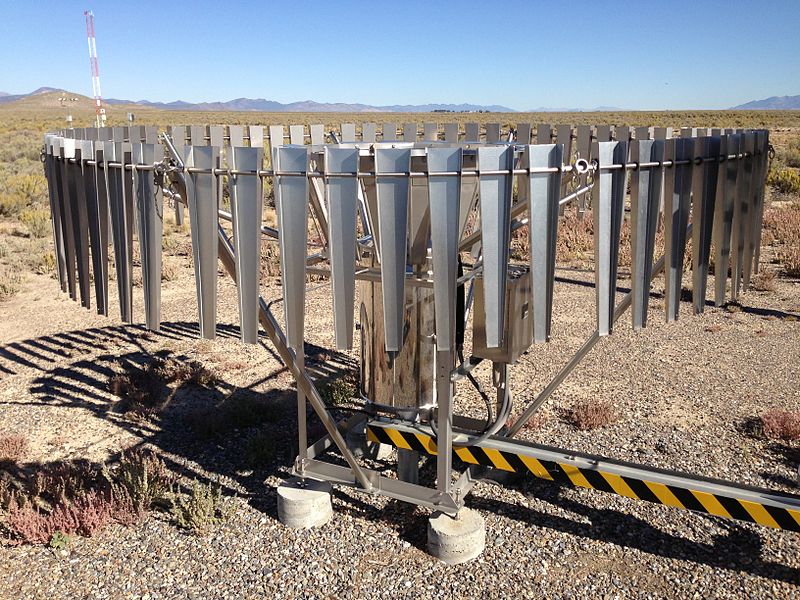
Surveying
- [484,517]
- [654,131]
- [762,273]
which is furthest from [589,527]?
[762,273]

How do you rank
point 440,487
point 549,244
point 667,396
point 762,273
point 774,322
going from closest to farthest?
1. point 549,244
2. point 440,487
3. point 667,396
4. point 774,322
5. point 762,273

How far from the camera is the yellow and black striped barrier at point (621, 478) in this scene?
411cm

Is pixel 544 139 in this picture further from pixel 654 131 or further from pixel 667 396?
pixel 667 396

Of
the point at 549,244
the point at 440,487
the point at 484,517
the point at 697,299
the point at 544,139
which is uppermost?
the point at 544,139

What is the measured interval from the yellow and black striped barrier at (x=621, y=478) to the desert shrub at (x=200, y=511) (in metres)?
1.16

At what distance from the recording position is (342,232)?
122 inches

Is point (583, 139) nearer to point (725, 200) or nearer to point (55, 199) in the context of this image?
point (725, 200)

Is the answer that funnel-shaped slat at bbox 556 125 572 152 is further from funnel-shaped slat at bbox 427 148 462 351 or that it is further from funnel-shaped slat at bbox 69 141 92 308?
funnel-shaped slat at bbox 69 141 92 308

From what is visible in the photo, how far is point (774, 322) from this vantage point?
31.2 ft

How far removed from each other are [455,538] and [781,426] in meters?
3.36

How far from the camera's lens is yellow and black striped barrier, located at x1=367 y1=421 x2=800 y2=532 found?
4105 mm

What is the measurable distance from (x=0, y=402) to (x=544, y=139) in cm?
586

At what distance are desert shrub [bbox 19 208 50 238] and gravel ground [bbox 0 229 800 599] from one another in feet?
23.6

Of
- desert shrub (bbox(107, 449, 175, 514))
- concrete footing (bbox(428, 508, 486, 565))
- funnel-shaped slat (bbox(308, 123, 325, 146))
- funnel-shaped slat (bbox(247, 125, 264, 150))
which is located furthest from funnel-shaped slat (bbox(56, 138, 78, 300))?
funnel-shaped slat (bbox(308, 123, 325, 146))
